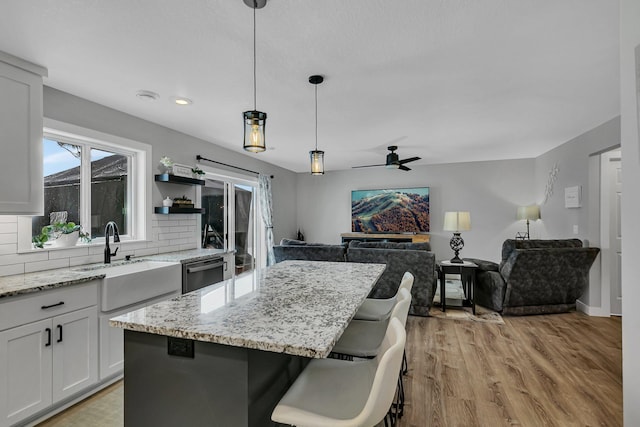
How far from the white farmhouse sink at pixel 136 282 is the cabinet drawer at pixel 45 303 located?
9 centimetres

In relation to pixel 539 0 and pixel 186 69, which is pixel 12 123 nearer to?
pixel 186 69

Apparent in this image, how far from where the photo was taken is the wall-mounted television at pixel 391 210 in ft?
23.2

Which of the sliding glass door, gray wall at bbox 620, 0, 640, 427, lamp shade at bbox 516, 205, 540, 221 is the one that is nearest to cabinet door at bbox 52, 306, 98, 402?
the sliding glass door

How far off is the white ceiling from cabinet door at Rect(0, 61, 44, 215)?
0.69 feet

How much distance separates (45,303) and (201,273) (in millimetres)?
1471

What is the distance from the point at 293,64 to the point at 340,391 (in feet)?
7.01

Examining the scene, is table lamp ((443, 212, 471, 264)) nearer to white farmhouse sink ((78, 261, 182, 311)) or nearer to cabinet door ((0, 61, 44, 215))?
white farmhouse sink ((78, 261, 182, 311))

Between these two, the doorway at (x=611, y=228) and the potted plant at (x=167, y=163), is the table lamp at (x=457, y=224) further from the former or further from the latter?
the potted plant at (x=167, y=163)

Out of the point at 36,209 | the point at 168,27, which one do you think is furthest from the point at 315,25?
the point at 36,209

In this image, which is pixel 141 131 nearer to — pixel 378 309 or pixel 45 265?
pixel 45 265

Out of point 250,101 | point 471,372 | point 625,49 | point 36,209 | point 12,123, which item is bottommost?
point 471,372

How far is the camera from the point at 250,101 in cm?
310

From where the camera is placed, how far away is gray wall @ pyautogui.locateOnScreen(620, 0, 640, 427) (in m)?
1.39

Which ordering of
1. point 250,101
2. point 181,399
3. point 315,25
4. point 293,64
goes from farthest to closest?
point 250,101 < point 293,64 < point 315,25 < point 181,399
